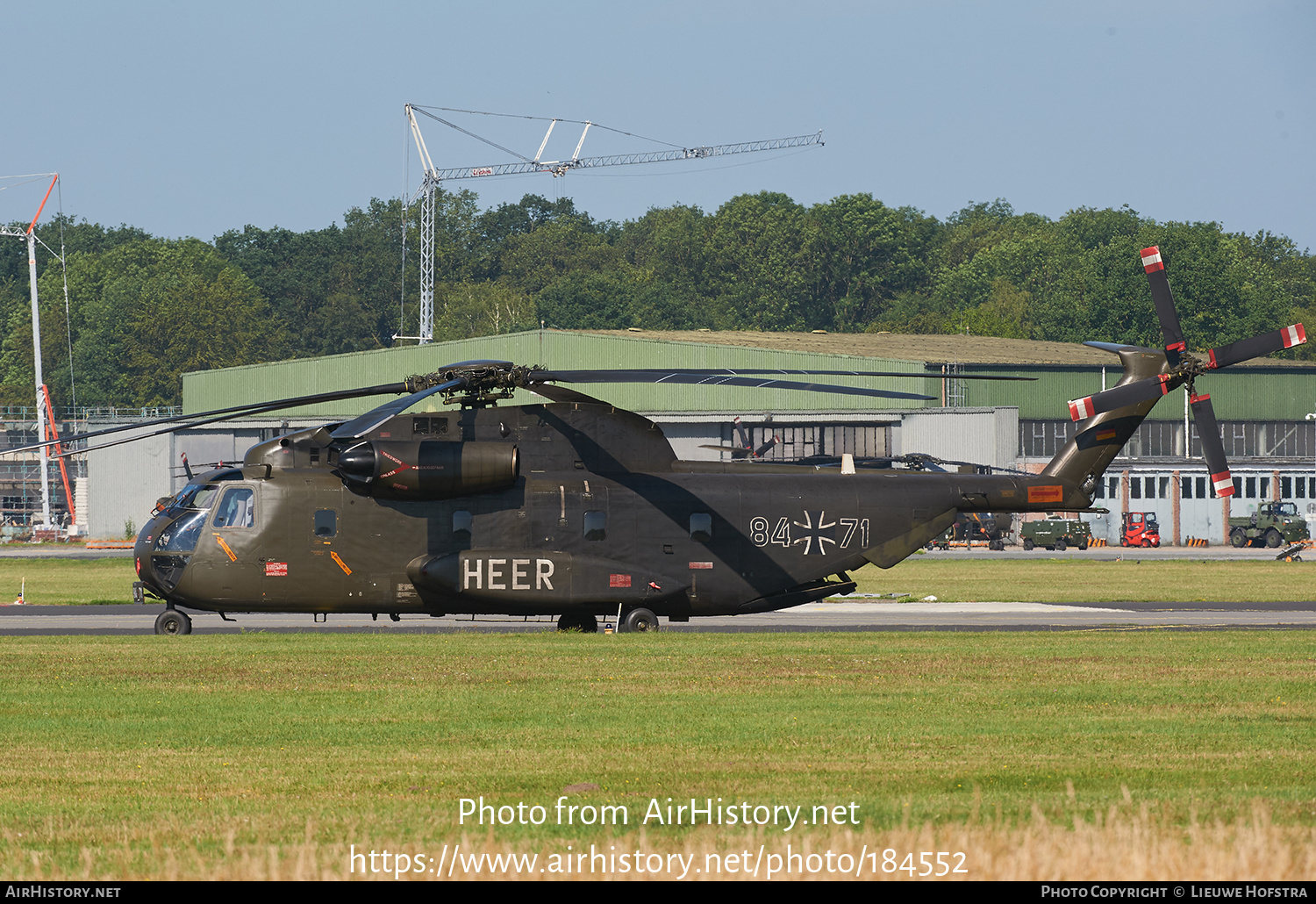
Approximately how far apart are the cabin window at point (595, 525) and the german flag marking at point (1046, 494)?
8194 mm

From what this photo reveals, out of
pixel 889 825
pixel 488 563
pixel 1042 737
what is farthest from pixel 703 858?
pixel 488 563

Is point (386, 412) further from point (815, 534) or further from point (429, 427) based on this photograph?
point (815, 534)

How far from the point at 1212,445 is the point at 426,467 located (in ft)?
44.0

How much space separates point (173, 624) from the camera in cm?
2595

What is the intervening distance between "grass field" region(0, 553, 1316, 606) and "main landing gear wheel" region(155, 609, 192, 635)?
1320cm

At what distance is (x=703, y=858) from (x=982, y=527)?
6838 cm

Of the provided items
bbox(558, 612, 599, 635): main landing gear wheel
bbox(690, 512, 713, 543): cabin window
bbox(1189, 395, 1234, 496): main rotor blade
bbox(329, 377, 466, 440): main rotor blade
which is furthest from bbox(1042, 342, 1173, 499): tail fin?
bbox(329, 377, 466, 440): main rotor blade

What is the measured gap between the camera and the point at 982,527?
74.6m

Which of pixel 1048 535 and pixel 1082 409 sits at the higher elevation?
pixel 1082 409

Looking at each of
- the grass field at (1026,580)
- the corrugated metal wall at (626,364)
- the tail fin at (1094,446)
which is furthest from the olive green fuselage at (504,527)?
the corrugated metal wall at (626,364)

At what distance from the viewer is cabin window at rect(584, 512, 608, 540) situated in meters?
25.5

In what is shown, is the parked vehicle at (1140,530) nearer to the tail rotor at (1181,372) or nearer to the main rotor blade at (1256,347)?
the tail rotor at (1181,372)

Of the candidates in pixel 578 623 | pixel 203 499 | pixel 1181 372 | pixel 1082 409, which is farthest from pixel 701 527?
pixel 1181 372

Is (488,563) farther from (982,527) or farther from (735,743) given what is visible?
(982,527)
